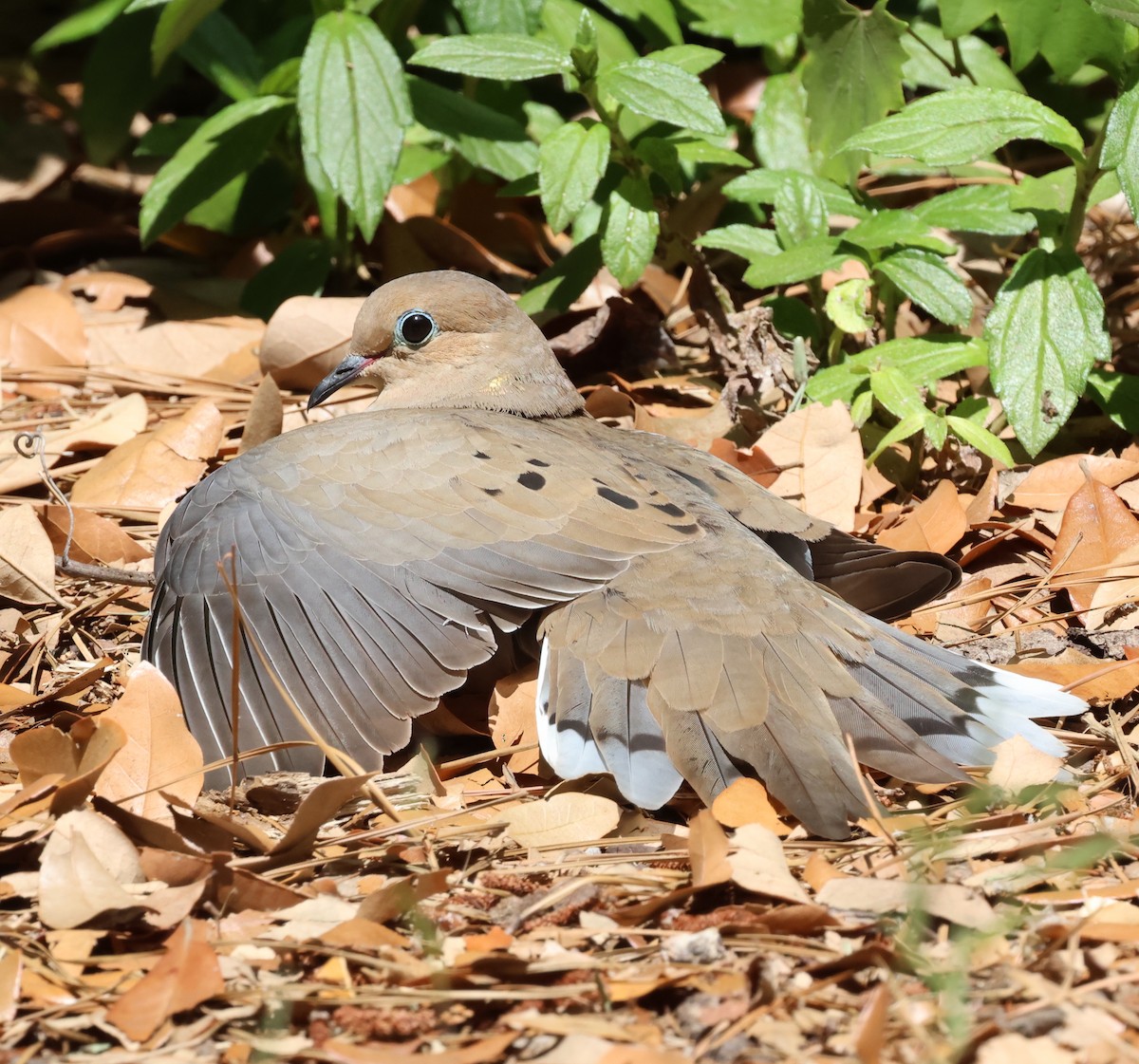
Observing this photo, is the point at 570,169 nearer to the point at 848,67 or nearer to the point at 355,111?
the point at 355,111

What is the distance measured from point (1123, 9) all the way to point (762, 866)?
2.40 metres

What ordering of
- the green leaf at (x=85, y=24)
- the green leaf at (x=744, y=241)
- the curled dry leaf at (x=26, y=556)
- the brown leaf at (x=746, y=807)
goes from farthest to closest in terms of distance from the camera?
the green leaf at (x=85, y=24)
the green leaf at (x=744, y=241)
the curled dry leaf at (x=26, y=556)
the brown leaf at (x=746, y=807)

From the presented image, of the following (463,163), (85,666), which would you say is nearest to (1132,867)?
(85,666)

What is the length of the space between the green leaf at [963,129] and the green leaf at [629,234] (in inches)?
29.0

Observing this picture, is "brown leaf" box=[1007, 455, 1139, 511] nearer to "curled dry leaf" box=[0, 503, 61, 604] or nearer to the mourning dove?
the mourning dove

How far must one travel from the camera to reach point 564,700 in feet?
9.71

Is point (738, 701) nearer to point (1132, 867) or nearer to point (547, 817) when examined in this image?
point (547, 817)

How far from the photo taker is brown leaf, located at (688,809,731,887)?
2.39 metres

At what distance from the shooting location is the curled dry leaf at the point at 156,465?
4219 mm

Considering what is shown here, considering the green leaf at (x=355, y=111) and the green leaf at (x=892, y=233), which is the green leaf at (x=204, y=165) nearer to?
the green leaf at (x=355, y=111)

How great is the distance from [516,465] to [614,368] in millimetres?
1751

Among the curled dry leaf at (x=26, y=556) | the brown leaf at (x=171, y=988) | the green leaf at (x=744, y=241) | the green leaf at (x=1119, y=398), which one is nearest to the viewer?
the brown leaf at (x=171, y=988)

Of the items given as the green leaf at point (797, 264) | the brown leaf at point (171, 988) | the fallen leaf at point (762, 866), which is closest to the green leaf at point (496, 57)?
the green leaf at point (797, 264)

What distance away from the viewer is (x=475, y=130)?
4.82 metres
